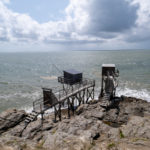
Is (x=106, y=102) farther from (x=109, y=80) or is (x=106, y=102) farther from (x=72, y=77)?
(x=72, y=77)

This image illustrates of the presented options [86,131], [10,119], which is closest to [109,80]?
[86,131]

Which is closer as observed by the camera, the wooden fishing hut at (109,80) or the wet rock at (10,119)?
the wet rock at (10,119)

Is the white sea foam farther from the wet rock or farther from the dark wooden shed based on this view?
the wet rock

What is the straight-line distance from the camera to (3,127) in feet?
48.3

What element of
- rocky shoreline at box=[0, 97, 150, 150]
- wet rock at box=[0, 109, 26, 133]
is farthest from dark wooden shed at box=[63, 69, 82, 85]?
wet rock at box=[0, 109, 26, 133]

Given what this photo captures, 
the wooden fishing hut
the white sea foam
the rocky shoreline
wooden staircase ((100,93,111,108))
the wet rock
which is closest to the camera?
the rocky shoreline

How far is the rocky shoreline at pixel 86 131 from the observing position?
8.11 metres

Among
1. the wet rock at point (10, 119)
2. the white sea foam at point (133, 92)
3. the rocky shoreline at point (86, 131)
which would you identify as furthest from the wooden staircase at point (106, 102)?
the white sea foam at point (133, 92)

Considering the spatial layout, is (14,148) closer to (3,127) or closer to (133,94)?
(3,127)

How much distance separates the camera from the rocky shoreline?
26.6 ft

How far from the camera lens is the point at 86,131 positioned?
1104cm

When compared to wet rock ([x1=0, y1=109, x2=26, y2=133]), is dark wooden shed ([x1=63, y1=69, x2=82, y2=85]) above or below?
above

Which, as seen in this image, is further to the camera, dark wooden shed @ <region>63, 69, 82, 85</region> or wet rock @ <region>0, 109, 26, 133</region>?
dark wooden shed @ <region>63, 69, 82, 85</region>

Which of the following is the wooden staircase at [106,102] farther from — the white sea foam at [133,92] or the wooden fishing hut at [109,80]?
the white sea foam at [133,92]
